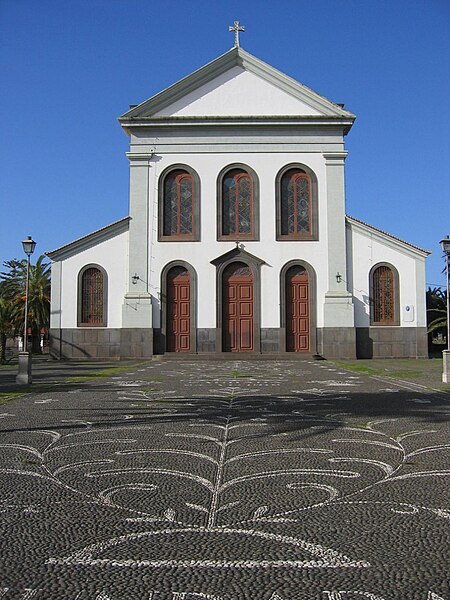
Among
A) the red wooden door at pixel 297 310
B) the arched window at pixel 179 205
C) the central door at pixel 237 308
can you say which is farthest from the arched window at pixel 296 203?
the arched window at pixel 179 205

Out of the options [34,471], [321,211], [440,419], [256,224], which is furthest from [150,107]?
[34,471]

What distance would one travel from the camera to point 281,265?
99.0 ft

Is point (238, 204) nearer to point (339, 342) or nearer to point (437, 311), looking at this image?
point (339, 342)

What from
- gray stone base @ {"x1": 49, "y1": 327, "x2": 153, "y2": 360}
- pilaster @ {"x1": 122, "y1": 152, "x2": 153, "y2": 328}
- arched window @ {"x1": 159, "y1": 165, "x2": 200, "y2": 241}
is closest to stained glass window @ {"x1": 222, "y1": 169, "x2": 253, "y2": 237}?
arched window @ {"x1": 159, "y1": 165, "x2": 200, "y2": 241}

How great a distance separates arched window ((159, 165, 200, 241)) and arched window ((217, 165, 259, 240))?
121 cm

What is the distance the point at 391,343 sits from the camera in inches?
1177

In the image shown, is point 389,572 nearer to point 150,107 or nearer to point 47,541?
point 47,541

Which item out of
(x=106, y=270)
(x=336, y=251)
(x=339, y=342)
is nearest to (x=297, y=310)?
(x=339, y=342)

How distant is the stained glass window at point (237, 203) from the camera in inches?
1206

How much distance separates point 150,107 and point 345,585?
98.9 ft

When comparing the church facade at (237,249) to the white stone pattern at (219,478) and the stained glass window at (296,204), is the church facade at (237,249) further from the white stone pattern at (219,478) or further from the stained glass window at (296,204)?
the white stone pattern at (219,478)

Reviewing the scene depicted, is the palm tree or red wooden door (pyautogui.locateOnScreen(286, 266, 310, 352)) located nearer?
red wooden door (pyautogui.locateOnScreen(286, 266, 310, 352))

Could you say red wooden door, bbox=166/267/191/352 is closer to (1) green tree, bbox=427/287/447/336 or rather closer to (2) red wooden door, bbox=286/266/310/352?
(2) red wooden door, bbox=286/266/310/352

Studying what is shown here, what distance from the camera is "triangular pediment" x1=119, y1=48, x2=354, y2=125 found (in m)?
30.9
